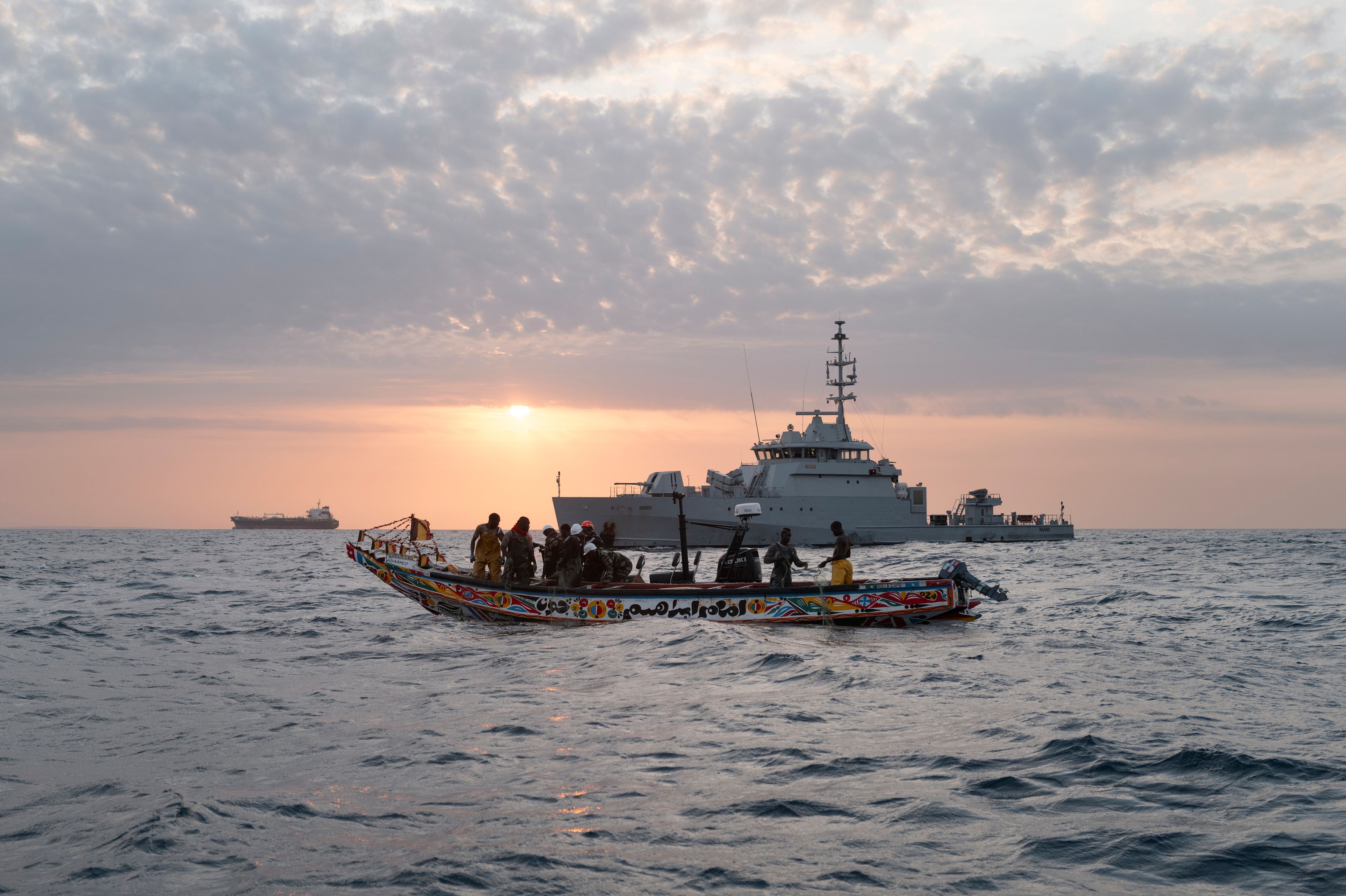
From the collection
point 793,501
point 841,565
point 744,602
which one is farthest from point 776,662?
point 793,501

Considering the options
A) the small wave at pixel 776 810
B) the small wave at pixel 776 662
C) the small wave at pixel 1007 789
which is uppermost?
the small wave at pixel 776 810

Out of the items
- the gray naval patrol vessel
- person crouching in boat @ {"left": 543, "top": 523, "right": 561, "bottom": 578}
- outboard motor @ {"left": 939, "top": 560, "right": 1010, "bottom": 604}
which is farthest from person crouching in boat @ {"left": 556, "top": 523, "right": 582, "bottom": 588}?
the gray naval patrol vessel

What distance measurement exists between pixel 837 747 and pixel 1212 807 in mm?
2879

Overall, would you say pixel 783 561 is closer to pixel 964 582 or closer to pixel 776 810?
pixel 964 582

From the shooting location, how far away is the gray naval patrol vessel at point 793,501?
2167 inches

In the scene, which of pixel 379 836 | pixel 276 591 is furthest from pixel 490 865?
pixel 276 591

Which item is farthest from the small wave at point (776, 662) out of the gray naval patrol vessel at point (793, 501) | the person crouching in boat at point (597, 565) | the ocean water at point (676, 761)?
the gray naval patrol vessel at point (793, 501)

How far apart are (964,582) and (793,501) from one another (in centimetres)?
3817

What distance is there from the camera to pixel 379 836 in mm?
5621

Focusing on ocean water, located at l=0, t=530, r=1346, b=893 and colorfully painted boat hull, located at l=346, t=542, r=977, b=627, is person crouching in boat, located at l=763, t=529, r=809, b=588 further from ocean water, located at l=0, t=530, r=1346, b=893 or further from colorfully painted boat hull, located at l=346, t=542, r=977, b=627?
ocean water, located at l=0, t=530, r=1346, b=893

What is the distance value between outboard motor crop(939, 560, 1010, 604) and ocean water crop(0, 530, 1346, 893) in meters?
1.05

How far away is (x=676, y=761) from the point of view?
24.5 feet

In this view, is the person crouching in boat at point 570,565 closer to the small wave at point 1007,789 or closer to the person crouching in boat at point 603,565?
the person crouching in boat at point 603,565

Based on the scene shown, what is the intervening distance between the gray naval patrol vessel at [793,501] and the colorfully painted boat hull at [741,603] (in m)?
33.6
